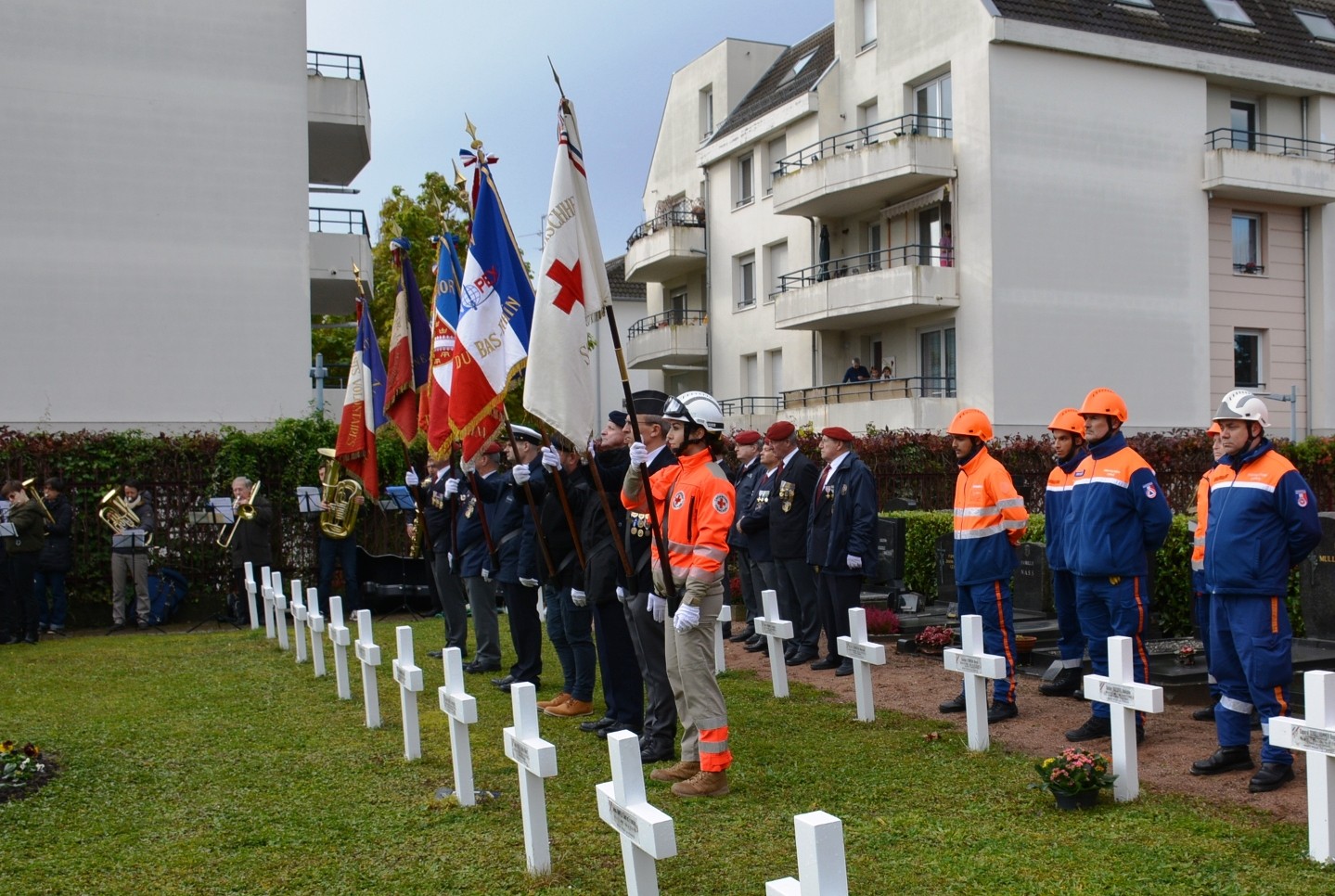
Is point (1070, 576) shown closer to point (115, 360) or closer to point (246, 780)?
point (246, 780)

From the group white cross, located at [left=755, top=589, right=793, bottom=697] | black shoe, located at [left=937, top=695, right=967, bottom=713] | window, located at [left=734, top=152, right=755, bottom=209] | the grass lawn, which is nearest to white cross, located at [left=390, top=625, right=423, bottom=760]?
the grass lawn

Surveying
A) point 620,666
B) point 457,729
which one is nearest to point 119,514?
point 620,666

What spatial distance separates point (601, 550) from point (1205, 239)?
2532cm

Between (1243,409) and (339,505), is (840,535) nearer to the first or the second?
(1243,409)

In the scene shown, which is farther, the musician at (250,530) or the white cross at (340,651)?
the musician at (250,530)

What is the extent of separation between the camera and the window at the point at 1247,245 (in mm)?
30422

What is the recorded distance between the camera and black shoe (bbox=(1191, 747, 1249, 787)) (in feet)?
22.5

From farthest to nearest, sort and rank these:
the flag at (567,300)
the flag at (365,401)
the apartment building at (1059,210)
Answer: the apartment building at (1059,210) → the flag at (365,401) → the flag at (567,300)

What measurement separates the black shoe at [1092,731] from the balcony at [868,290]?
2051cm

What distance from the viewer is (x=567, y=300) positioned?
25.1 feet

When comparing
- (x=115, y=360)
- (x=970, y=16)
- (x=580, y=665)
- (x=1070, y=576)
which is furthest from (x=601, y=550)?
(x=970, y=16)

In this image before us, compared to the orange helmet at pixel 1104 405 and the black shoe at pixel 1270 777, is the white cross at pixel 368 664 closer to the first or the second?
the orange helmet at pixel 1104 405

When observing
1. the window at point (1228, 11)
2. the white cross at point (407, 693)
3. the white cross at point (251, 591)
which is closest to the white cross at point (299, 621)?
the white cross at point (251, 591)

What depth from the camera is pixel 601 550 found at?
340 inches
